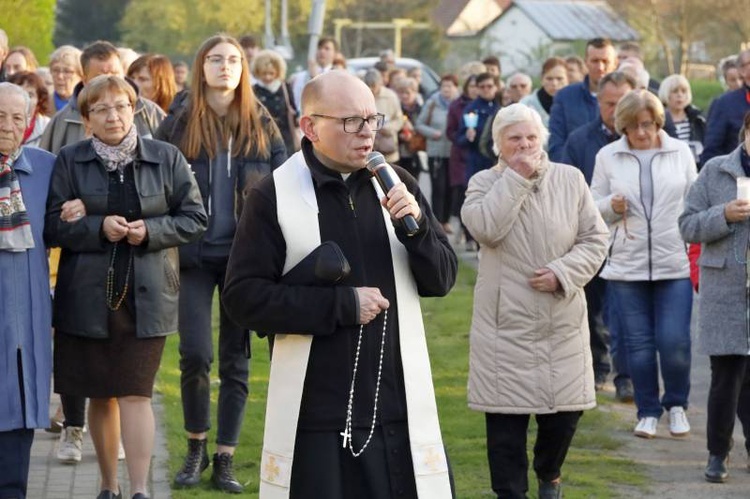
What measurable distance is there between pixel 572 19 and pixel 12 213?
297ft

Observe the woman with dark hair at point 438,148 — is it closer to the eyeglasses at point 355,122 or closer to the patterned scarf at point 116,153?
the patterned scarf at point 116,153

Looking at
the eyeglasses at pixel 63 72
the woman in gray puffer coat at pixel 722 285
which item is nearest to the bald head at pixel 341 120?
the woman in gray puffer coat at pixel 722 285

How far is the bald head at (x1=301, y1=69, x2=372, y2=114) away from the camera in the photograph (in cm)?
515

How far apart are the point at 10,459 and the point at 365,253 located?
2597mm

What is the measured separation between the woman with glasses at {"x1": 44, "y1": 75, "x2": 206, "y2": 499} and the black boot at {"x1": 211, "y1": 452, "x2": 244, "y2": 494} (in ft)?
1.98

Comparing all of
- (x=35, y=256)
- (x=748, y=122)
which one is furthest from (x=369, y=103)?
(x=748, y=122)

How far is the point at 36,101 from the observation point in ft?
36.0

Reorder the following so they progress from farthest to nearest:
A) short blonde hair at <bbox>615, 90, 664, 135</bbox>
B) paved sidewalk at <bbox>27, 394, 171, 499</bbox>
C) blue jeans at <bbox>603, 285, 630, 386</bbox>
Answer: blue jeans at <bbox>603, 285, 630, 386</bbox> < short blonde hair at <bbox>615, 90, 664, 135</bbox> < paved sidewalk at <bbox>27, 394, 171, 499</bbox>

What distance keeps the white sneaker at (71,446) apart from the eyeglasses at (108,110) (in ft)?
6.96

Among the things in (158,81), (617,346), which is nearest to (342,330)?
(158,81)

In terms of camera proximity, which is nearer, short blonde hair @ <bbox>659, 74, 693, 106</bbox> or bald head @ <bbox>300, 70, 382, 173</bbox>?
bald head @ <bbox>300, 70, 382, 173</bbox>

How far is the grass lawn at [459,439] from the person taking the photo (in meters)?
8.36

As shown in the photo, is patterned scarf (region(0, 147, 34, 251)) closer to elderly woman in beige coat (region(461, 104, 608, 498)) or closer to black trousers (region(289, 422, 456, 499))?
elderly woman in beige coat (region(461, 104, 608, 498))

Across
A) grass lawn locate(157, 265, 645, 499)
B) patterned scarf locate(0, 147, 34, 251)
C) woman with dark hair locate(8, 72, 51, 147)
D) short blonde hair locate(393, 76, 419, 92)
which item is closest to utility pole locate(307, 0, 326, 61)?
short blonde hair locate(393, 76, 419, 92)
